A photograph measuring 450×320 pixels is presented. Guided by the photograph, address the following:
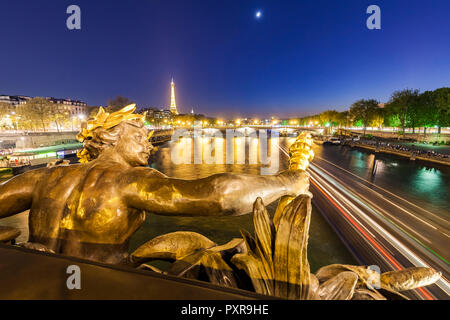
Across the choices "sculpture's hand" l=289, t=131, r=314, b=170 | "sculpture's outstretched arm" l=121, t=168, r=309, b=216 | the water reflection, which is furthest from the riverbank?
"sculpture's outstretched arm" l=121, t=168, r=309, b=216

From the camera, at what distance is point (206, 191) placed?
1438 mm

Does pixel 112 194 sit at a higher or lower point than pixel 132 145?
lower

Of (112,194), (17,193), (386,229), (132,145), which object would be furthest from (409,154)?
(17,193)

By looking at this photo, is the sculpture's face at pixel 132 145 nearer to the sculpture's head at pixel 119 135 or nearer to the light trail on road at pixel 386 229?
the sculpture's head at pixel 119 135

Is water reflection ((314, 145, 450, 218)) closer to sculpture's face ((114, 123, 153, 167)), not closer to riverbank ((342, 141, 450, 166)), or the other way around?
riverbank ((342, 141, 450, 166))

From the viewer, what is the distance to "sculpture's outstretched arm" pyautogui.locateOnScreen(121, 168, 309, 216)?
1432 mm

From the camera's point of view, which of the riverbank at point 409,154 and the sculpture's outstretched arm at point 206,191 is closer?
the sculpture's outstretched arm at point 206,191

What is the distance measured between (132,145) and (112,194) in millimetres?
541

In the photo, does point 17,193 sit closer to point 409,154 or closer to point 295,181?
point 295,181

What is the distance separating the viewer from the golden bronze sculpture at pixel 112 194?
58.1 inches

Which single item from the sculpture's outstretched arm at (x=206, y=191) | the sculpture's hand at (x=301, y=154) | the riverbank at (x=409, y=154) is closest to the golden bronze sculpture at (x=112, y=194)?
the sculpture's outstretched arm at (x=206, y=191)

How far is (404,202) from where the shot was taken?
44.7 feet

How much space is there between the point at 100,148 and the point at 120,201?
640 millimetres

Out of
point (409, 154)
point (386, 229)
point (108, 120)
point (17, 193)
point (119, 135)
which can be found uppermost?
point (108, 120)
